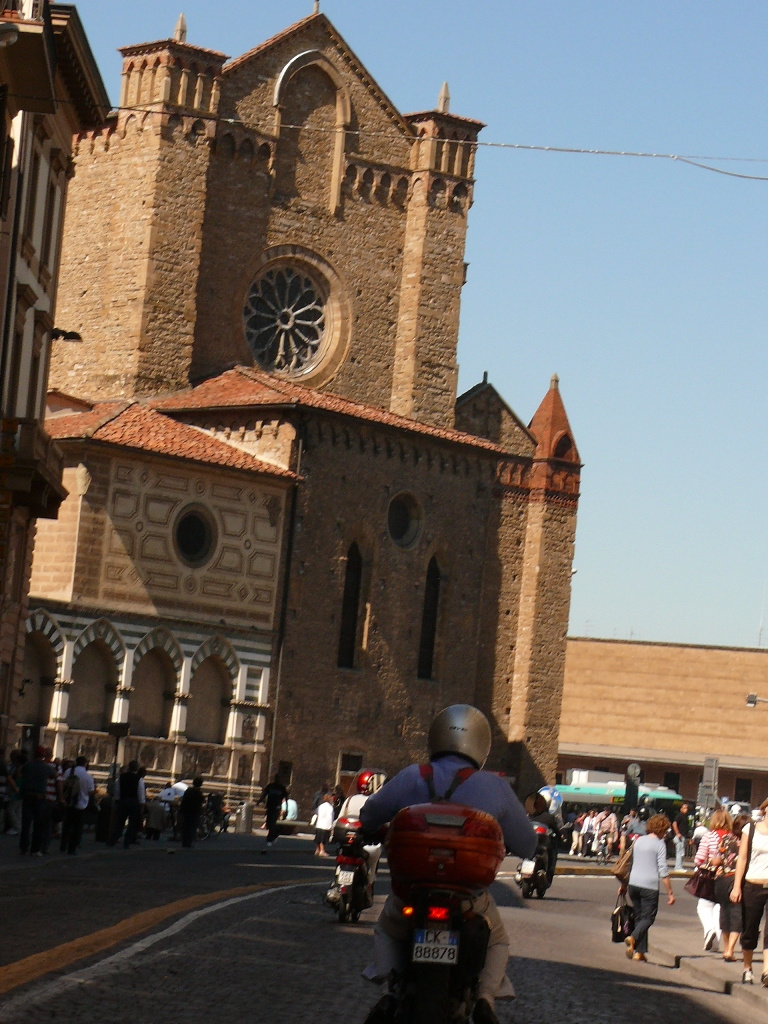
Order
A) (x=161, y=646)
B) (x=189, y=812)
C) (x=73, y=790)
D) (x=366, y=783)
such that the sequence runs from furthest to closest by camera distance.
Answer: (x=161, y=646) < (x=189, y=812) < (x=73, y=790) < (x=366, y=783)

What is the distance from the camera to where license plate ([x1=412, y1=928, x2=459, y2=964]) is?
274 inches

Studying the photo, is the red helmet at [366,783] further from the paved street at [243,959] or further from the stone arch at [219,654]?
the stone arch at [219,654]

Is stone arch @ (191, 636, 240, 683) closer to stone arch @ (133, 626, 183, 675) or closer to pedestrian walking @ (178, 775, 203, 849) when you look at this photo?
stone arch @ (133, 626, 183, 675)

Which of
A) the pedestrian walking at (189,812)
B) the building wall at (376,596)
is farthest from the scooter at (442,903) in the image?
the building wall at (376,596)

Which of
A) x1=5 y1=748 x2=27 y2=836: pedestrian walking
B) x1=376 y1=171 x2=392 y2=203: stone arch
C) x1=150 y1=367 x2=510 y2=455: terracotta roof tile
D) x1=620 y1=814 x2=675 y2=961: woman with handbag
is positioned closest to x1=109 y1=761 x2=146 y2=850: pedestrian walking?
x1=5 y1=748 x2=27 y2=836: pedestrian walking

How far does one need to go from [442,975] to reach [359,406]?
39.0 m

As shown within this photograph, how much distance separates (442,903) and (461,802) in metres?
0.60

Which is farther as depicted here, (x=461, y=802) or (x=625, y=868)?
(x=625, y=868)

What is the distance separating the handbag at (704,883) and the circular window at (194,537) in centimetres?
2526

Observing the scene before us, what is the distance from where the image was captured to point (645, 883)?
55.2ft

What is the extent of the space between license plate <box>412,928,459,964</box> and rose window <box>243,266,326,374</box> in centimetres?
3991

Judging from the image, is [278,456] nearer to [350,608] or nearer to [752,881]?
[350,608]

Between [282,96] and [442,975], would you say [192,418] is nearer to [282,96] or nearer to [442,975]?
[282,96]

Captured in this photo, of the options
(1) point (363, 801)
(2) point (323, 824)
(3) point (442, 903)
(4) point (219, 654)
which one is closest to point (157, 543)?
(4) point (219, 654)
